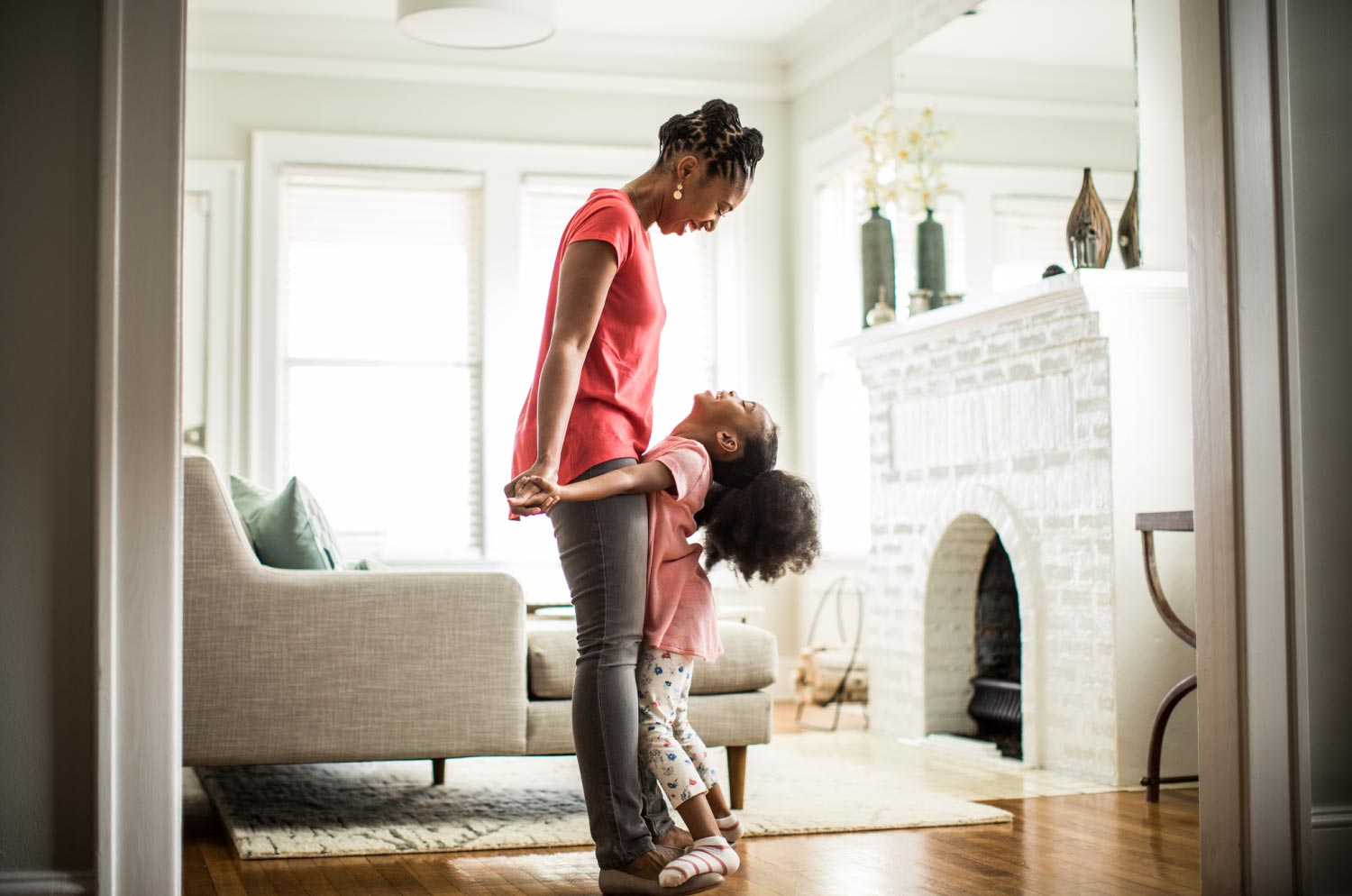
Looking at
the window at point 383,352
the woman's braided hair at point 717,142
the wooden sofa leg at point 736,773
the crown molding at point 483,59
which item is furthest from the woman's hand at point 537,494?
the crown molding at point 483,59

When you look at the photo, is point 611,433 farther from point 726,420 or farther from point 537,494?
point 726,420

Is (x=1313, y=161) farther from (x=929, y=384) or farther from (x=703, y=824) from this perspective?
(x=929, y=384)

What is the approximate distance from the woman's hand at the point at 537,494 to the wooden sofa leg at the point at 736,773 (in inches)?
52.7

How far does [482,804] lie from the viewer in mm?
3486

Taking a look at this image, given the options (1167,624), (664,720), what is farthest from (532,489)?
(1167,624)

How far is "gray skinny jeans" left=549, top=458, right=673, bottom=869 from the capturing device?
2361 millimetres

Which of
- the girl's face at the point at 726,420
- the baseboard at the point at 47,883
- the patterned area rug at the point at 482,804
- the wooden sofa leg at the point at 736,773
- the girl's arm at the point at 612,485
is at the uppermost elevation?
the girl's face at the point at 726,420

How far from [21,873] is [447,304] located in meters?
4.60

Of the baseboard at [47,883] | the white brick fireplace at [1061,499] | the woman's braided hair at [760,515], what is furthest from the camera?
the white brick fireplace at [1061,499]

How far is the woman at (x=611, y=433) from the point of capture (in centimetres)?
233

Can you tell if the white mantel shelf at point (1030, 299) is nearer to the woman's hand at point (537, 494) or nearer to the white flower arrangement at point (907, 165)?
the white flower arrangement at point (907, 165)

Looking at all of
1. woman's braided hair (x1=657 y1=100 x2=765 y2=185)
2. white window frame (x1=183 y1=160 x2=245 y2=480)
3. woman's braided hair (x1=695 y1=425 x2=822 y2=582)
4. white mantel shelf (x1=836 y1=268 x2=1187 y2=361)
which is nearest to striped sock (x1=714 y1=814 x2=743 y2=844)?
woman's braided hair (x1=695 y1=425 x2=822 y2=582)

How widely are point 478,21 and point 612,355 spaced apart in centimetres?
270

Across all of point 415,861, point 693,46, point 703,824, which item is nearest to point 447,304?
point 693,46
